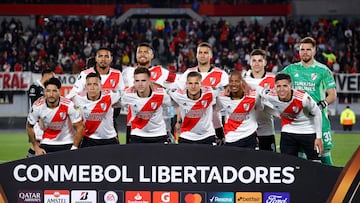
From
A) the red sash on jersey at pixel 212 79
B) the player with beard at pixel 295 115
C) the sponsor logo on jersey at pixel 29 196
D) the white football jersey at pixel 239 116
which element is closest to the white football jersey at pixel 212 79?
the red sash on jersey at pixel 212 79

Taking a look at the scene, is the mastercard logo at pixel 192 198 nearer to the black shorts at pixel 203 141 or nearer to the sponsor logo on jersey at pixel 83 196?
the sponsor logo on jersey at pixel 83 196

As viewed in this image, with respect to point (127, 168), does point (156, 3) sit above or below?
above

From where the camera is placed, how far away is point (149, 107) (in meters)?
10.2

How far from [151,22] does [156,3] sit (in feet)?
5.94

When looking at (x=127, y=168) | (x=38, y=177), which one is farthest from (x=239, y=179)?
(x=38, y=177)

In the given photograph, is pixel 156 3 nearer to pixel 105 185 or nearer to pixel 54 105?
pixel 54 105

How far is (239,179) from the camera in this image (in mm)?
6840

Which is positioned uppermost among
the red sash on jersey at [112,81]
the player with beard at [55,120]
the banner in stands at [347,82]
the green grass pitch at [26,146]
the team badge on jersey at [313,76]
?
the team badge on jersey at [313,76]

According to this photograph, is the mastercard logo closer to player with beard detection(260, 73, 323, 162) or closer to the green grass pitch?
player with beard detection(260, 73, 323, 162)

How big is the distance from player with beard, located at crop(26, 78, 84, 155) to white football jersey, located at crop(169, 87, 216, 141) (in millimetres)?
1207

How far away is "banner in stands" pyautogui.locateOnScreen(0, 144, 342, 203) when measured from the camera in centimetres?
682

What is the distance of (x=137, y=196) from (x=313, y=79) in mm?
4159

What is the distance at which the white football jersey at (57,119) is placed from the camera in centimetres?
984

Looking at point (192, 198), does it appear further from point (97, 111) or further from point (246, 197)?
point (97, 111)
